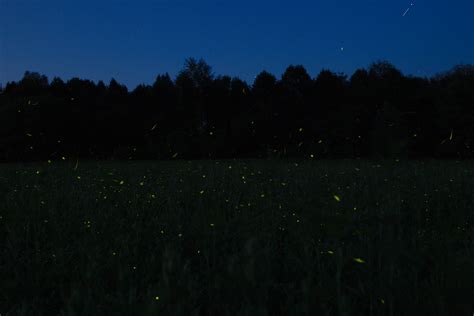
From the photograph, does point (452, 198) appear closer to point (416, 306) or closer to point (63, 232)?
point (416, 306)

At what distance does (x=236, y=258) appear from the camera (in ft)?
8.12

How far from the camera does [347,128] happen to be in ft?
180

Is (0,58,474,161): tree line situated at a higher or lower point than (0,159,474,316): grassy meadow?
higher

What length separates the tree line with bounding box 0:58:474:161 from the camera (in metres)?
48.4

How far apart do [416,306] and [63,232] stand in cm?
343

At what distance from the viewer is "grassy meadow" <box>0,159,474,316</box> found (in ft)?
7.41

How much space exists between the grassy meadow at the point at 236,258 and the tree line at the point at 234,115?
39.4m

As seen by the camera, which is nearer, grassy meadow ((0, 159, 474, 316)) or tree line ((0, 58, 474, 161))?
grassy meadow ((0, 159, 474, 316))

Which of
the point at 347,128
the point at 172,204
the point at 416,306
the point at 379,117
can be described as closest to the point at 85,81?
the point at 347,128

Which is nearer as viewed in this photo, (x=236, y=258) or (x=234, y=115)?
(x=236, y=258)

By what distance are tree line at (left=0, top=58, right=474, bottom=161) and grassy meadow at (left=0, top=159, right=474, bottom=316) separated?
129 ft

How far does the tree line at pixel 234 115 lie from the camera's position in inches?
1907

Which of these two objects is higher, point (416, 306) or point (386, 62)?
point (386, 62)

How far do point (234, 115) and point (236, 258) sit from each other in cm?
5987
